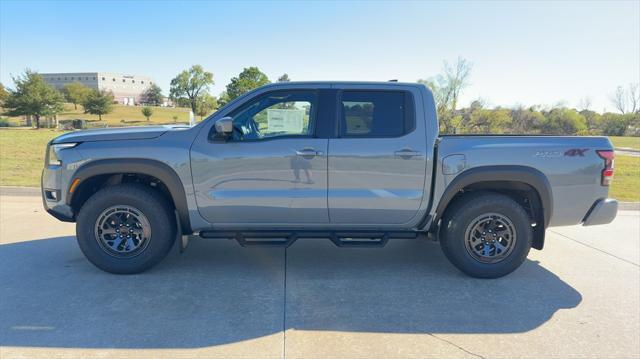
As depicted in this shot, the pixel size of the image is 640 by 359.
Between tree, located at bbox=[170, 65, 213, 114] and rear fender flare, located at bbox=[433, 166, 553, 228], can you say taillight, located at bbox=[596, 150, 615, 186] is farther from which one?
tree, located at bbox=[170, 65, 213, 114]

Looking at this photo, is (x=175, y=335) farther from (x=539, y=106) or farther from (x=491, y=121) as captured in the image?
(x=539, y=106)

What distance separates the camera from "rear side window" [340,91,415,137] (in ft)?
12.9

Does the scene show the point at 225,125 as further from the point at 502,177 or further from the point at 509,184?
the point at 509,184

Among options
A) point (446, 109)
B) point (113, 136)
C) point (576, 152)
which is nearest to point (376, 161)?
point (576, 152)

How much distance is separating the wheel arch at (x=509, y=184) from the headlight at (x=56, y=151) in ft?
12.3

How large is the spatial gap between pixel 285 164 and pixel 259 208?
1.70ft

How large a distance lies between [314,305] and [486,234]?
1.96 metres

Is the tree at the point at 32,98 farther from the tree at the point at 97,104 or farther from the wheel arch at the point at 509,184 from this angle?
the wheel arch at the point at 509,184

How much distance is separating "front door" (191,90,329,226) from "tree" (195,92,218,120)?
71.5 m

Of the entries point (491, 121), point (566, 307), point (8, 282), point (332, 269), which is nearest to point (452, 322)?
point (566, 307)

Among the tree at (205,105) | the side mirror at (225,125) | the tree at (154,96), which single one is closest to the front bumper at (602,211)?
the side mirror at (225,125)

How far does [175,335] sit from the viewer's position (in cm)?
292

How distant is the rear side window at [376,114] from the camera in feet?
12.9

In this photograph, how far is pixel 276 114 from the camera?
4.03 meters
